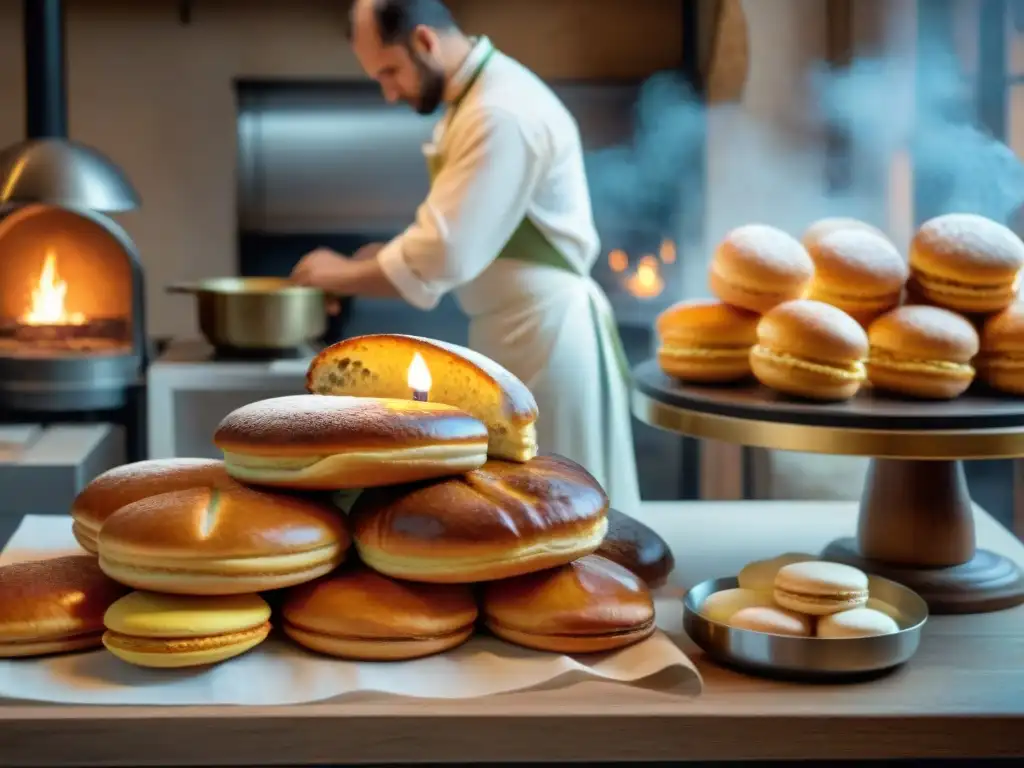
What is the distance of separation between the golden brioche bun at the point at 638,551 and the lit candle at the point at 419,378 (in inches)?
9.8

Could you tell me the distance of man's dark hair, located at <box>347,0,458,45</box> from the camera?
251cm

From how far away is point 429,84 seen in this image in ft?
8.45

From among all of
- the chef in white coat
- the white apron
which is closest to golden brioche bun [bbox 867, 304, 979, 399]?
the chef in white coat

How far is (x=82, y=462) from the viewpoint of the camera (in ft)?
8.93

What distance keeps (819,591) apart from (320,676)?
43 centimetres

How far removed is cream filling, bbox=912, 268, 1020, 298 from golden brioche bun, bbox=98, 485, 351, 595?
82cm

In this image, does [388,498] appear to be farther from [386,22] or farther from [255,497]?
[386,22]

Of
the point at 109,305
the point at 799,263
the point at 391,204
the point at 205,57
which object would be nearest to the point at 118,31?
the point at 205,57

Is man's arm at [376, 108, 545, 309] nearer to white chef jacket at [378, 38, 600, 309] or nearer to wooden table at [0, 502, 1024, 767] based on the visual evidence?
white chef jacket at [378, 38, 600, 309]

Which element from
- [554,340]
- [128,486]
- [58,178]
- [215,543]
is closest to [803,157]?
[554,340]

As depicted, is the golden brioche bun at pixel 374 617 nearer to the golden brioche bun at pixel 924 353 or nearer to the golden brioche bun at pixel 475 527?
the golden brioche bun at pixel 475 527

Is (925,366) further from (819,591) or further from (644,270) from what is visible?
(644,270)

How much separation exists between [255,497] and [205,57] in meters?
3.66

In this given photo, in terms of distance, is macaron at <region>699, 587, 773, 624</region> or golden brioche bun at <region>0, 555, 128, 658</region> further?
macaron at <region>699, 587, 773, 624</region>
